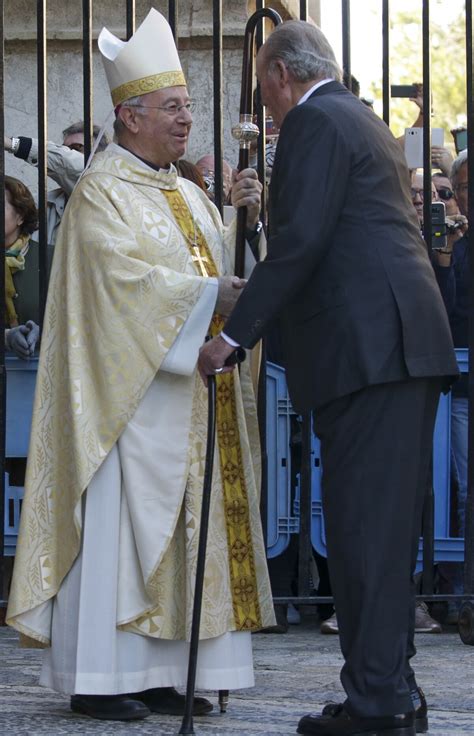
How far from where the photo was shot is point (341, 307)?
12.6 ft

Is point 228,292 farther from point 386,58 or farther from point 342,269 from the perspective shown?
point 386,58

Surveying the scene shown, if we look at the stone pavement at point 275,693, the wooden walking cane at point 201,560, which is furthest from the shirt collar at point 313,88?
the stone pavement at point 275,693

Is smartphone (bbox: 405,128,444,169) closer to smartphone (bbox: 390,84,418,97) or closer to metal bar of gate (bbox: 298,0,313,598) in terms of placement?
metal bar of gate (bbox: 298,0,313,598)

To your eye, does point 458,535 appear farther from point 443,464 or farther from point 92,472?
point 92,472

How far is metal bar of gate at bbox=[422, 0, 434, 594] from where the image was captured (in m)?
5.60

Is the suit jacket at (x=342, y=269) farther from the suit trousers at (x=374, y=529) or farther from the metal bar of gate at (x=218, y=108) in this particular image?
the metal bar of gate at (x=218, y=108)

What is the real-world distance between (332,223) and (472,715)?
151cm

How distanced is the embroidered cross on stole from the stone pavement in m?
0.30

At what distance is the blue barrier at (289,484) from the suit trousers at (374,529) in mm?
2113

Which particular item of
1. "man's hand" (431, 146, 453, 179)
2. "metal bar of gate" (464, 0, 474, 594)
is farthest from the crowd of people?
"man's hand" (431, 146, 453, 179)

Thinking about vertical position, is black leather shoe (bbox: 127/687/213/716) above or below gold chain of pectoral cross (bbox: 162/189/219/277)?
below

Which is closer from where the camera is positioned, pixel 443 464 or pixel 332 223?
pixel 332 223

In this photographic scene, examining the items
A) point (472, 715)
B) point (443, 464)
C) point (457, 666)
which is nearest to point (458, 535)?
point (443, 464)

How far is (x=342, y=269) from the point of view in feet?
12.6
